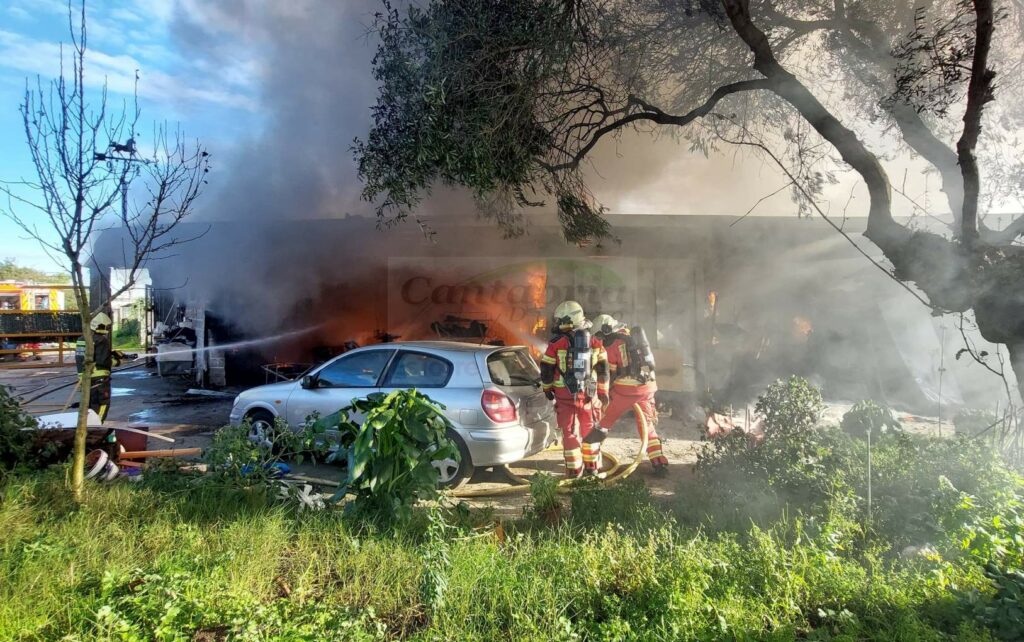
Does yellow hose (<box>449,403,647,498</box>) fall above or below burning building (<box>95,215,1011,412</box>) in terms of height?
below

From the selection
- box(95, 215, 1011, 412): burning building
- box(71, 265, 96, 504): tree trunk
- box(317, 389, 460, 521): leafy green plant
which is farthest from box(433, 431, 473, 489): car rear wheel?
box(95, 215, 1011, 412): burning building

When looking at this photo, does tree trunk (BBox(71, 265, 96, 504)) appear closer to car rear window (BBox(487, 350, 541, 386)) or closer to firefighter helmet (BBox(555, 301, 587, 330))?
car rear window (BBox(487, 350, 541, 386))

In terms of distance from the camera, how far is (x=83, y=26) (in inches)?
136

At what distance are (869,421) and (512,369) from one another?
3.47 meters

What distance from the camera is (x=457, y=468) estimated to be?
4.78 meters

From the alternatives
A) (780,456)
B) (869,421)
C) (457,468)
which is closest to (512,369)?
(457,468)

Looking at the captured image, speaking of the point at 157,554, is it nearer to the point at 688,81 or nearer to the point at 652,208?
the point at 688,81

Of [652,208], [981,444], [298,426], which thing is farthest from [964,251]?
[652,208]

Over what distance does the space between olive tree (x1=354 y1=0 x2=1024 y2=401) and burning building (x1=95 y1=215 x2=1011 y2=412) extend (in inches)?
139

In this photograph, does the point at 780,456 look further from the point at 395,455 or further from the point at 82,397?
the point at 82,397

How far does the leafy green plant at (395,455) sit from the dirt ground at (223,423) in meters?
0.79

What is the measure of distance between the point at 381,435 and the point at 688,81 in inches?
194

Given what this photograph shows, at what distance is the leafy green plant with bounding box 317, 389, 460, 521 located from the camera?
3.04 metres

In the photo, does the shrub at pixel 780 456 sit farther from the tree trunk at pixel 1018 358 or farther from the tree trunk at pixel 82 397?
the tree trunk at pixel 82 397
